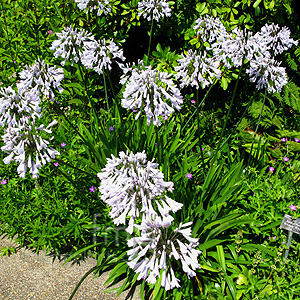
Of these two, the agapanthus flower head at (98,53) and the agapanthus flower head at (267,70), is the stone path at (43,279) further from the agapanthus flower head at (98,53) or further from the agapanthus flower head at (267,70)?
the agapanthus flower head at (267,70)

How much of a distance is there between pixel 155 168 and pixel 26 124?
1.32m

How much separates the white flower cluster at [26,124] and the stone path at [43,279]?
1449 millimetres

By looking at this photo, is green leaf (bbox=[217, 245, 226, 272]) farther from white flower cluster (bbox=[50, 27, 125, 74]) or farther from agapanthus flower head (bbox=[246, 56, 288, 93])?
white flower cluster (bbox=[50, 27, 125, 74])

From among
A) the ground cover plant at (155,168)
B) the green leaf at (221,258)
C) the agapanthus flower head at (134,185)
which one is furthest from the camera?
the green leaf at (221,258)

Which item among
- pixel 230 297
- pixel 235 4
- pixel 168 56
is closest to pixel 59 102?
pixel 168 56

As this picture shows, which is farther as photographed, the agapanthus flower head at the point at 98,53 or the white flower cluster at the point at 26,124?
the agapanthus flower head at the point at 98,53

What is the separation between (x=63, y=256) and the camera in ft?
11.0

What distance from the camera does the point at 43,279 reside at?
312 centimetres

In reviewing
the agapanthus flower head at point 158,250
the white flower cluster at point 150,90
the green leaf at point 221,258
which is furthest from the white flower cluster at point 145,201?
the green leaf at point 221,258

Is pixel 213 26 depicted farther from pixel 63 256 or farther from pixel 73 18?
pixel 63 256

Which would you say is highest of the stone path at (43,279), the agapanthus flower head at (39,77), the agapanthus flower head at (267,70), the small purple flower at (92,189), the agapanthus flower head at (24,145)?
the agapanthus flower head at (267,70)

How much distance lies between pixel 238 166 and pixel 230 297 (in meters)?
1.35

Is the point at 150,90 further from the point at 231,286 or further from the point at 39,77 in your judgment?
the point at 231,286

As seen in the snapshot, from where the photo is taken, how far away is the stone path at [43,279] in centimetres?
296
